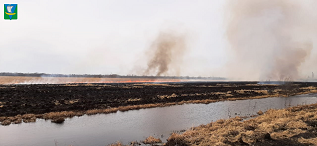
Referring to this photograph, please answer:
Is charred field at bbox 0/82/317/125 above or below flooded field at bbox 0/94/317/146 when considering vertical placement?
above

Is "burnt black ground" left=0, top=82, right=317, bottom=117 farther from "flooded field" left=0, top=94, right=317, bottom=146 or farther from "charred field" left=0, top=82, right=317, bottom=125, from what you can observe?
"flooded field" left=0, top=94, right=317, bottom=146

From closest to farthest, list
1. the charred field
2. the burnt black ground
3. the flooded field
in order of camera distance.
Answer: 1. the flooded field
2. the charred field
3. the burnt black ground

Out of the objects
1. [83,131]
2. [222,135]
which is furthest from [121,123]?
[222,135]

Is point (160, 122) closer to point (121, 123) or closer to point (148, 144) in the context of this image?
point (121, 123)

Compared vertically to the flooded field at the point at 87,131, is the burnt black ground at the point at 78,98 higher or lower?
higher

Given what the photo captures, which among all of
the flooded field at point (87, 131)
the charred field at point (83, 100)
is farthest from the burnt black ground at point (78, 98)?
the flooded field at point (87, 131)

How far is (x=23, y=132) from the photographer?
58.5ft

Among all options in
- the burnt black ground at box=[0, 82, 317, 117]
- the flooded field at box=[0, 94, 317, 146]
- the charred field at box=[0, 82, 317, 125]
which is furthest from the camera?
the burnt black ground at box=[0, 82, 317, 117]

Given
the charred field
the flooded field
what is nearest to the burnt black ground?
the charred field

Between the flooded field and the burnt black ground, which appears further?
the burnt black ground

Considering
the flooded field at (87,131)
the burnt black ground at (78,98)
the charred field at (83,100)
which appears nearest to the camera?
the flooded field at (87,131)

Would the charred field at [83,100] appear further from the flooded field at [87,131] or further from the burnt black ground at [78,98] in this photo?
the flooded field at [87,131]

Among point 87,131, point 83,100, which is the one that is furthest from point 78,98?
point 87,131

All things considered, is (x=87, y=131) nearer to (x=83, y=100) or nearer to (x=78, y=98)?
(x=83, y=100)
